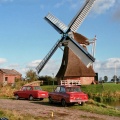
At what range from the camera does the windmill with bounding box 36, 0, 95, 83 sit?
4777 centimetres

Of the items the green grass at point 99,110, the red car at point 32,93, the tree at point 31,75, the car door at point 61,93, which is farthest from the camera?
the tree at point 31,75

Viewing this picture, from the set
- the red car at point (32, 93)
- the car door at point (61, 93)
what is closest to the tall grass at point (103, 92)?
the red car at point (32, 93)

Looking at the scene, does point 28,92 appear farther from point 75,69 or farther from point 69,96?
point 75,69

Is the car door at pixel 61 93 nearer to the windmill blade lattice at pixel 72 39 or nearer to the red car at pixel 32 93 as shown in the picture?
the red car at pixel 32 93

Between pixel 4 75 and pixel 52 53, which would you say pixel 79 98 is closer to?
pixel 52 53

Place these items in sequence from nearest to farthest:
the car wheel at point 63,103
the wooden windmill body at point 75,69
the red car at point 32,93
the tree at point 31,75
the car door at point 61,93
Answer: the car wheel at point 63,103, the car door at point 61,93, the red car at point 32,93, the wooden windmill body at point 75,69, the tree at point 31,75

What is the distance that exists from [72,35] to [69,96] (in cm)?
2866

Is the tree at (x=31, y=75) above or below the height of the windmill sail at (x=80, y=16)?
below

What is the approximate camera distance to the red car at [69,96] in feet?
73.2

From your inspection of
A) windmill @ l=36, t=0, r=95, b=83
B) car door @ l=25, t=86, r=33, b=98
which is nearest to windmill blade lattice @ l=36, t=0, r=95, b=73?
windmill @ l=36, t=0, r=95, b=83

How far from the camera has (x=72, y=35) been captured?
164 feet

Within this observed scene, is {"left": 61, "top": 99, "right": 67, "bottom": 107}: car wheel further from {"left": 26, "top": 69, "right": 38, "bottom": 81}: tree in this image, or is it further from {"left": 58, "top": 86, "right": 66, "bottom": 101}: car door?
{"left": 26, "top": 69, "right": 38, "bottom": 81}: tree

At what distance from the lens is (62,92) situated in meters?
23.5

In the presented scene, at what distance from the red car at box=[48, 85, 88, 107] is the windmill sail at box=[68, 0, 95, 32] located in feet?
90.1
